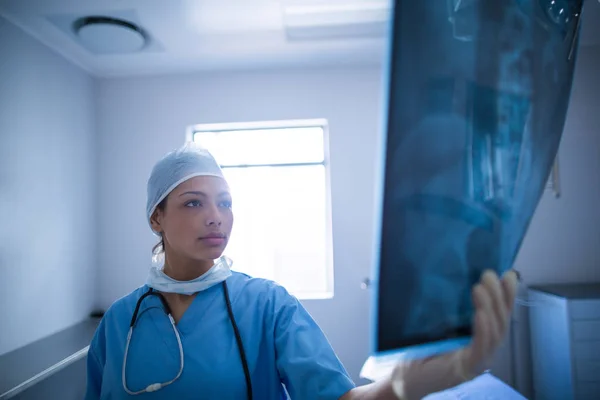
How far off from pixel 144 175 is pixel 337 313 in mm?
1727

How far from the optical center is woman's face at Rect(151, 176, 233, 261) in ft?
3.15

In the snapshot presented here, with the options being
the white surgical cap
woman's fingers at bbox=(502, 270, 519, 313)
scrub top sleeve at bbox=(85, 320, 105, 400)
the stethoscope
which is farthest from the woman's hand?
scrub top sleeve at bbox=(85, 320, 105, 400)

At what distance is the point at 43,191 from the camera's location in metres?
2.18

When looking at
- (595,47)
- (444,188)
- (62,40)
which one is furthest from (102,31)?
(595,47)

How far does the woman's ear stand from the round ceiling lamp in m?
1.45

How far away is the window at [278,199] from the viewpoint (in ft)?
9.23

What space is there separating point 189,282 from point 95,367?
367 mm

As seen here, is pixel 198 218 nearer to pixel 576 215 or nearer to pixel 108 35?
pixel 108 35

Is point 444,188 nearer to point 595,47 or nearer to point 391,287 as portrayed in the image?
point 391,287

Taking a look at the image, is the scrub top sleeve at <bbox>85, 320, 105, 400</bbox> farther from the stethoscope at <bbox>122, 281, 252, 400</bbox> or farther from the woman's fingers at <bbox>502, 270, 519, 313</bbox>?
the woman's fingers at <bbox>502, 270, 519, 313</bbox>

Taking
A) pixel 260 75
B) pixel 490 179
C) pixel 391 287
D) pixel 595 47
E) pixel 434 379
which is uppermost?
pixel 595 47

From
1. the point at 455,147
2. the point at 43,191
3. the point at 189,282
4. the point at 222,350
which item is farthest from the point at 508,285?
the point at 43,191

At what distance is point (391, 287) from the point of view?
1.12 feet

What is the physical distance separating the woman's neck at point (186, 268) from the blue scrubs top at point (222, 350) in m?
0.06
